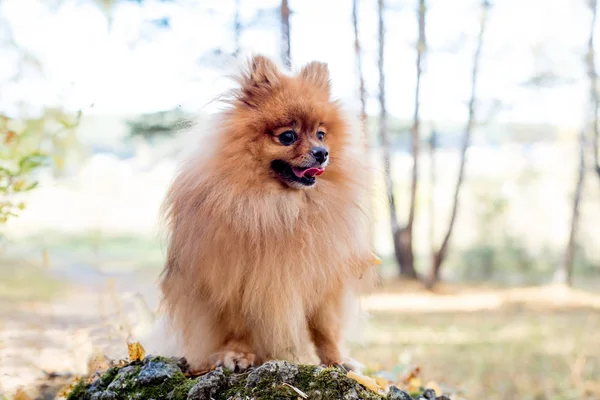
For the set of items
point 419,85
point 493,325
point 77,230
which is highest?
point 419,85

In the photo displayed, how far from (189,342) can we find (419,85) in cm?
586

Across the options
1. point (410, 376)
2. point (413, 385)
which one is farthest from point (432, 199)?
point (413, 385)

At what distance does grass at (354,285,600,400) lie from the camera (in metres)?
4.84

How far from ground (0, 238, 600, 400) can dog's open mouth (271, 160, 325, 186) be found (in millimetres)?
855

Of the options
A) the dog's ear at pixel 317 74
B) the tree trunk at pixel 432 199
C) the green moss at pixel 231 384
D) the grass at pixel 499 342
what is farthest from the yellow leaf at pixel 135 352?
the tree trunk at pixel 432 199

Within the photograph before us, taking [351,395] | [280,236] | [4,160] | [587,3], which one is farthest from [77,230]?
[587,3]

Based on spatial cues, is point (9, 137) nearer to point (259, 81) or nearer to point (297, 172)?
point (259, 81)

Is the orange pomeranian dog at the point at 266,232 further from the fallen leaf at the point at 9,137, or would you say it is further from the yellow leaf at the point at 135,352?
the fallen leaf at the point at 9,137

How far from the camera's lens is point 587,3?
758 centimetres

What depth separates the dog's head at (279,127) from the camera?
2506mm

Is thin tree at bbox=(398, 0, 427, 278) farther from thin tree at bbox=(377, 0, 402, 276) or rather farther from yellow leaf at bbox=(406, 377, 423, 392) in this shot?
yellow leaf at bbox=(406, 377, 423, 392)

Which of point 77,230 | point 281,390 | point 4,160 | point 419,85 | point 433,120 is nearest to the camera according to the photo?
point 281,390

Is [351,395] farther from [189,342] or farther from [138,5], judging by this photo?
[138,5]

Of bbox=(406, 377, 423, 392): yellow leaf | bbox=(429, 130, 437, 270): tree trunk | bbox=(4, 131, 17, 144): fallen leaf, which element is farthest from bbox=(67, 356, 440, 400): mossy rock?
bbox=(429, 130, 437, 270): tree trunk
